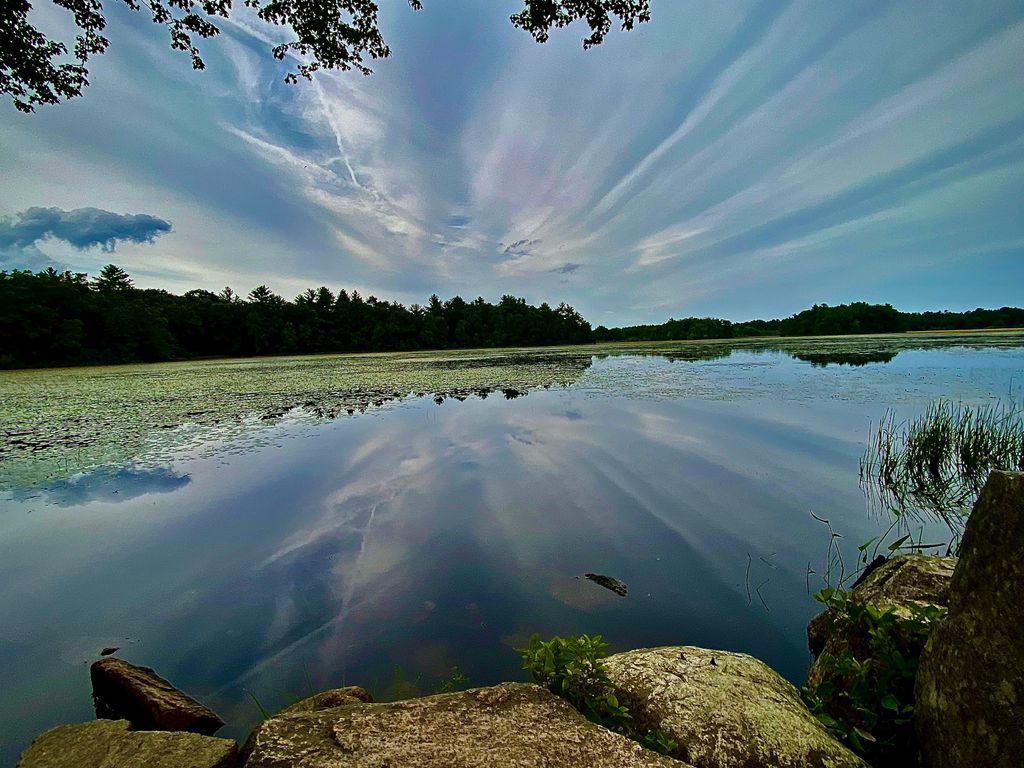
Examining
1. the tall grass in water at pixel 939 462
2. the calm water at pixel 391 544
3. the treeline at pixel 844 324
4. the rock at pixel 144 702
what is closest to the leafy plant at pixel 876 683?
Result: the calm water at pixel 391 544

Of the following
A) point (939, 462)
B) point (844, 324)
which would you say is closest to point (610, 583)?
point (939, 462)

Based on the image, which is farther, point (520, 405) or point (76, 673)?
point (520, 405)

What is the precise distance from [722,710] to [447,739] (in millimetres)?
1057

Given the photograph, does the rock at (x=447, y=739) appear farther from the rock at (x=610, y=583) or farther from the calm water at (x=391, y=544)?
the rock at (x=610, y=583)

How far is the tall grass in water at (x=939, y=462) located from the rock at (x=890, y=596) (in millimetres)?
2802

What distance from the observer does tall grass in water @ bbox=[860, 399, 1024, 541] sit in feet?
15.6

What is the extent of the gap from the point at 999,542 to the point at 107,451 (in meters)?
10.4

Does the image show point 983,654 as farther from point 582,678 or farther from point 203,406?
point 203,406

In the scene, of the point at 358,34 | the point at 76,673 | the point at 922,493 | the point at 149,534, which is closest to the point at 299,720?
the point at 76,673

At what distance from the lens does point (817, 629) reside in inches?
94.0

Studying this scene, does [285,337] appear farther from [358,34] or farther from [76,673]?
[76,673]

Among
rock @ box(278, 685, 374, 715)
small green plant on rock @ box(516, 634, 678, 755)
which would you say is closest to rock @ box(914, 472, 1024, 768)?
small green plant on rock @ box(516, 634, 678, 755)

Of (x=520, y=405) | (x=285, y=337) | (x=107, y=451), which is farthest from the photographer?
(x=285, y=337)

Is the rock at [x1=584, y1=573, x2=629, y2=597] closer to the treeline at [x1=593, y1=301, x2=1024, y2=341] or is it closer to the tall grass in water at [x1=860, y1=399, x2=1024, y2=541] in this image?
the tall grass in water at [x1=860, y1=399, x2=1024, y2=541]
